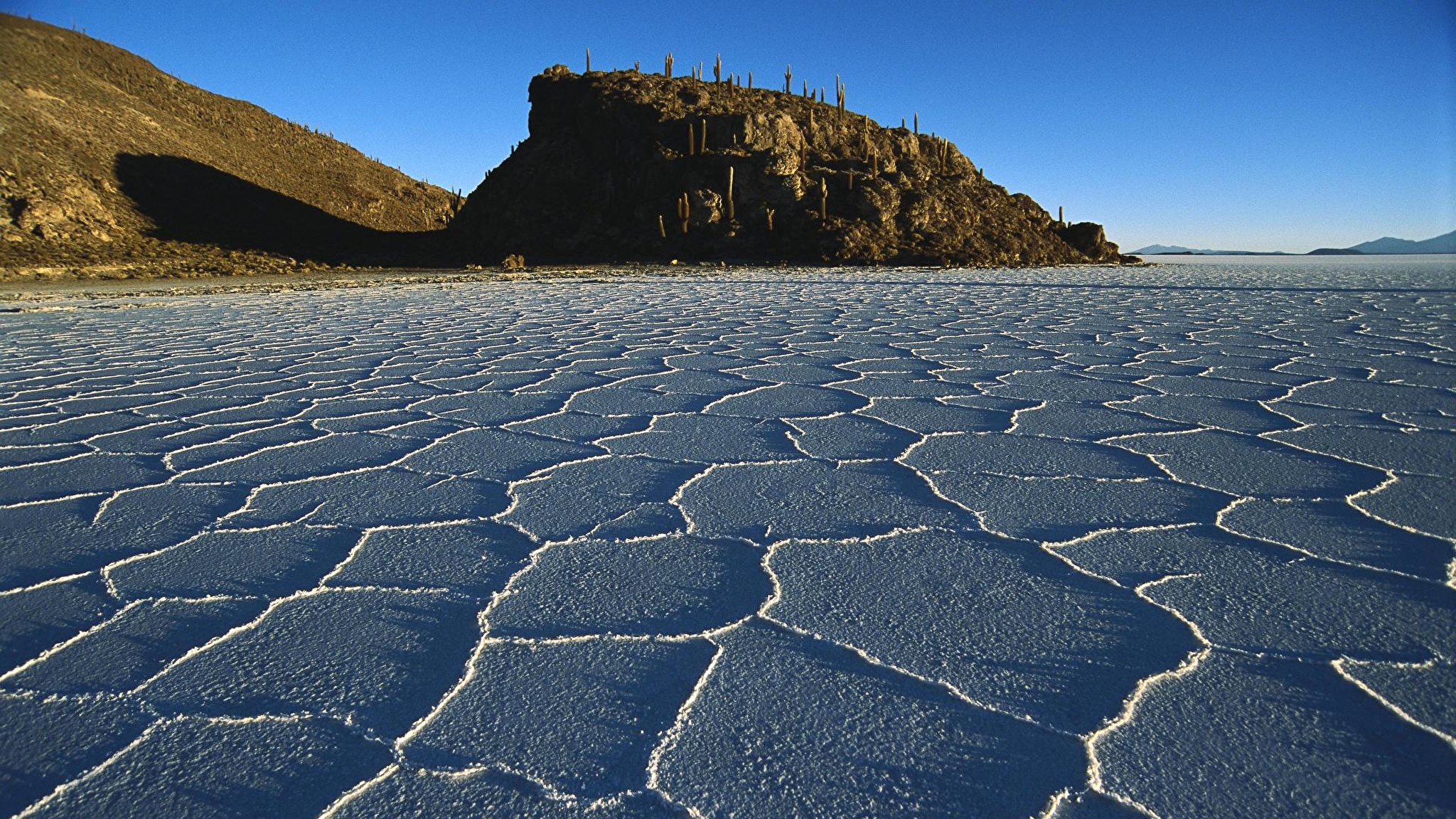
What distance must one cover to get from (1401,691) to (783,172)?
18.9 meters

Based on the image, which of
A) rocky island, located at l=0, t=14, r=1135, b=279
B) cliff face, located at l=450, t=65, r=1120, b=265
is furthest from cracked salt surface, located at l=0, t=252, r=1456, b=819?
cliff face, located at l=450, t=65, r=1120, b=265

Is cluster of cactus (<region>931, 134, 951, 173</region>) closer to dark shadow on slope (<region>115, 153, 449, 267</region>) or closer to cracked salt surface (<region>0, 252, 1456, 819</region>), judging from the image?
dark shadow on slope (<region>115, 153, 449, 267</region>)

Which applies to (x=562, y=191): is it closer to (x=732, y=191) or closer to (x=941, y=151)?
(x=732, y=191)

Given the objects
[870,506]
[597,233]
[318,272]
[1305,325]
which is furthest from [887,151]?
[870,506]

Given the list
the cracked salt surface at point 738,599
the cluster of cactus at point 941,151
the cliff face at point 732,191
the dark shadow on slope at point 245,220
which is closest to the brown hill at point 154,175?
the dark shadow on slope at point 245,220

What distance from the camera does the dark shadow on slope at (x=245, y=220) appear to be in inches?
783

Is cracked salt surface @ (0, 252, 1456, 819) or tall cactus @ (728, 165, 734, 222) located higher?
tall cactus @ (728, 165, 734, 222)

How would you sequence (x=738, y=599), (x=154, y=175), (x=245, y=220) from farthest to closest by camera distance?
(x=245, y=220) < (x=154, y=175) < (x=738, y=599)

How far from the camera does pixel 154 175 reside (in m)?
21.5

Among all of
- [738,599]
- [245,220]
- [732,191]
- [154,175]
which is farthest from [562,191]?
[738,599]

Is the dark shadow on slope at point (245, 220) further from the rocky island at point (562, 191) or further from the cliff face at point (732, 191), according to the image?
the cliff face at point (732, 191)

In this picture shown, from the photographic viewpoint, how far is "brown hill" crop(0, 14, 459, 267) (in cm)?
1778

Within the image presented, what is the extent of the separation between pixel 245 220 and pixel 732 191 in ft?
→ 42.2

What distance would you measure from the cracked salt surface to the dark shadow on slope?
18.1 metres
